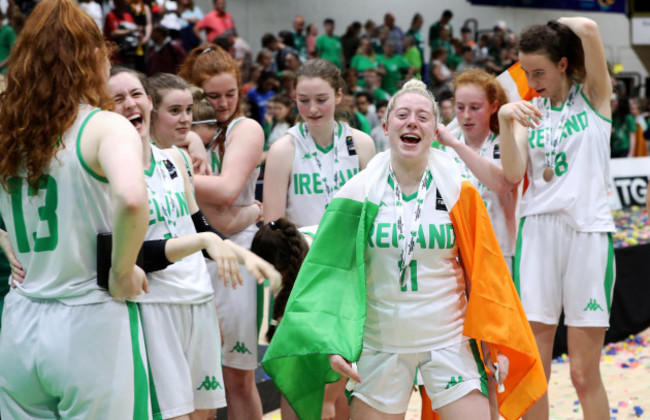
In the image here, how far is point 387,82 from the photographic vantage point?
14.8 m

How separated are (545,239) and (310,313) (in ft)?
4.81

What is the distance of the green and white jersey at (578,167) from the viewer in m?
3.81

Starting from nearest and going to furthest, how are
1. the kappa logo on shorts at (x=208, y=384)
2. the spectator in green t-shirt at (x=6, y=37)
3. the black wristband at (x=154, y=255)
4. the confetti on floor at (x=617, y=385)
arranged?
1. the black wristband at (x=154, y=255)
2. the kappa logo on shorts at (x=208, y=384)
3. the confetti on floor at (x=617, y=385)
4. the spectator in green t-shirt at (x=6, y=37)

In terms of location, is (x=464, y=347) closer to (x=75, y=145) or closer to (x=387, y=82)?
(x=75, y=145)

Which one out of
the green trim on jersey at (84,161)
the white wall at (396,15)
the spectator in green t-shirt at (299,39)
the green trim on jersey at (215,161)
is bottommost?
the green trim on jersey at (215,161)

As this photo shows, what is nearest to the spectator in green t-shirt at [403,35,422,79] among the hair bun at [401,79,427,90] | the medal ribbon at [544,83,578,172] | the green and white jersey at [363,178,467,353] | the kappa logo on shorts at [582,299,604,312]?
the medal ribbon at [544,83,578,172]

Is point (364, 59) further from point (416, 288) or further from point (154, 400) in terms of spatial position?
point (154, 400)

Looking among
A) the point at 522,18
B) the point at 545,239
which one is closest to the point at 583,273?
the point at 545,239

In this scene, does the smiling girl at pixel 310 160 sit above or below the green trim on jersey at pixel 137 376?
above

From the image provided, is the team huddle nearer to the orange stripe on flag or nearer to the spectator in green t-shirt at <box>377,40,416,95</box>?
the orange stripe on flag

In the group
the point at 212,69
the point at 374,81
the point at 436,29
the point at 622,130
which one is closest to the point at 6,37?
the point at 374,81

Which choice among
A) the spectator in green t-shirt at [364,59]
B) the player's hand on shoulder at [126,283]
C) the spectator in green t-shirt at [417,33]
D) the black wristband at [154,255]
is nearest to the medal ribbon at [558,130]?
the black wristband at [154,255]

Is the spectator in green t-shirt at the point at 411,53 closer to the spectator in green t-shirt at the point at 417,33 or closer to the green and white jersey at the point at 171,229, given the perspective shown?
the spectator in green t-shirt at the point at 417,33

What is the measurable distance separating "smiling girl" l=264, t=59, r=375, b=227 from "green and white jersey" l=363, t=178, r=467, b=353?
34.0 inches
